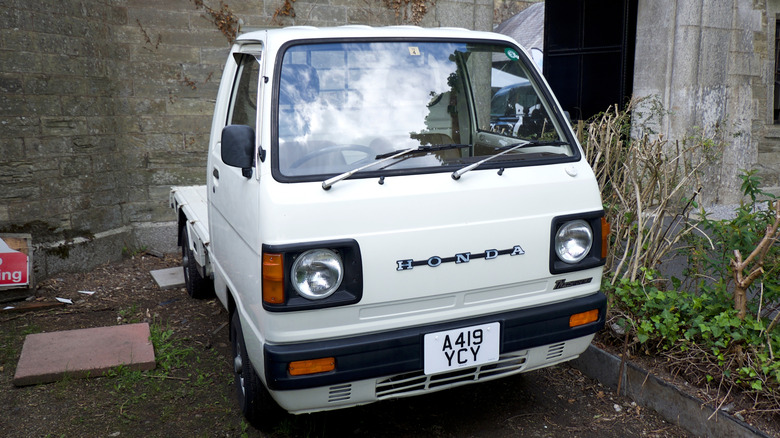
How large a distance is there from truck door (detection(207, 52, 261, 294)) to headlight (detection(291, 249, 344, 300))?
0.25m

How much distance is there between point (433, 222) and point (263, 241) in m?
0.74

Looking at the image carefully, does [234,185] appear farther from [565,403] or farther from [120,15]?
[120,15]

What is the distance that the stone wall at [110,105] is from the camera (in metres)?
5.93

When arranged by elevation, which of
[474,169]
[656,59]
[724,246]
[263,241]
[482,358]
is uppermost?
[656,59]

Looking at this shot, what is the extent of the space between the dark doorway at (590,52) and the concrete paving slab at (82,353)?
6.11 metres

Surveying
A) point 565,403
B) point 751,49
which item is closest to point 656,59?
point 751,49

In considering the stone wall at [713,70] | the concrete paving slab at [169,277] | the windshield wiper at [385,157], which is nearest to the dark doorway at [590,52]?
the stone wall at [713,70]

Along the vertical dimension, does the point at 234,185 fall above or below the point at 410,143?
below

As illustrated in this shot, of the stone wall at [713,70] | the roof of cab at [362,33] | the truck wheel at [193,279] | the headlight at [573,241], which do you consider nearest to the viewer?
the headlight at [573,241]

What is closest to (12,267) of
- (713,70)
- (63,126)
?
(63,126)

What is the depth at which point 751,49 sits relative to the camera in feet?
27.0

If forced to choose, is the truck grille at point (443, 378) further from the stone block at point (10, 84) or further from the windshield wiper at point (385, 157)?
the stone block at point (10, 84)

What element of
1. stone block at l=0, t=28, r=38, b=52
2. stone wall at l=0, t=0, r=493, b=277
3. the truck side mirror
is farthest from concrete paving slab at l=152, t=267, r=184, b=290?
the truck side mirror

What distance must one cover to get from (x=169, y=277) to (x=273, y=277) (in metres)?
3.98
